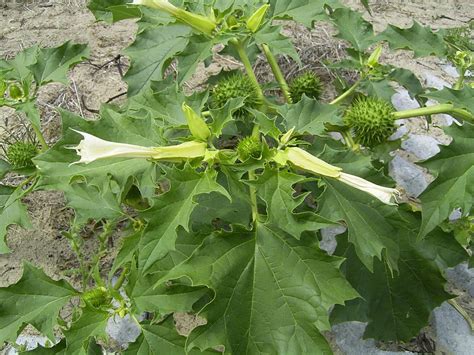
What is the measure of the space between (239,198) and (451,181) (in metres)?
0.59

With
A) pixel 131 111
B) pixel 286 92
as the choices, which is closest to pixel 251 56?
pixel 286 92

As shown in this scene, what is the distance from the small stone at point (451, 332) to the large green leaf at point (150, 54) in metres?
1.32

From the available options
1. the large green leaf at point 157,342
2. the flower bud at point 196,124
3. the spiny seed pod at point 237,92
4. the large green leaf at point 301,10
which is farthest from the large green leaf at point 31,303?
the large green leaf at point 301,10

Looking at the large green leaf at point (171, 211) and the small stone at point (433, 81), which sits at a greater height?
the large green leaf at point (171, 211)

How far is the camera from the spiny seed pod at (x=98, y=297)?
5.36ft

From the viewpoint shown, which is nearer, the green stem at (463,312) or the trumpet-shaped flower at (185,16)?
the trumpet-shaped flower at (185,16)

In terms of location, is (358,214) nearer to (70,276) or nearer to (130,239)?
(130,239)

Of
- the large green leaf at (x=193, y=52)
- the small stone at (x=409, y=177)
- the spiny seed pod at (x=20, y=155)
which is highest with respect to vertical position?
the large green leaf at (x=193, y=52)

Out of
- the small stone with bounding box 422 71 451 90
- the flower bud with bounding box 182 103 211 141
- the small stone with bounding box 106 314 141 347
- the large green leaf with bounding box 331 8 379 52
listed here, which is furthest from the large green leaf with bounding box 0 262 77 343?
the small stone with bounding box 422 71 451 90

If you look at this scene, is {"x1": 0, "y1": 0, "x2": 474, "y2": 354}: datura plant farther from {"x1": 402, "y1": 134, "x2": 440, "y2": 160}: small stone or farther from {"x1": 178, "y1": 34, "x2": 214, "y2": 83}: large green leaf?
{"x1": 402, "y1": 134, "x2": 440, "y2": 160}: small stone

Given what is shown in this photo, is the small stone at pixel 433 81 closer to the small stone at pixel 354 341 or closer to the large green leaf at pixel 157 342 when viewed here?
A: the small stone at pixel 354 341

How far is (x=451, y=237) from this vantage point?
1.73 metres

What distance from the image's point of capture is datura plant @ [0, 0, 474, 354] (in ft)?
4.37

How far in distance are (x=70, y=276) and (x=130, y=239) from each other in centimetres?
84
